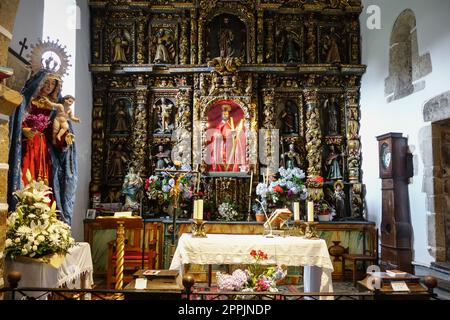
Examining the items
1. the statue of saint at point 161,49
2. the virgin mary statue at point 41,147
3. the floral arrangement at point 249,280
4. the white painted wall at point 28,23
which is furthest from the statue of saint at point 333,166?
the white painted wall at point 28,23

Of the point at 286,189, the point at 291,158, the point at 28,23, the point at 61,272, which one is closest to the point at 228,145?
the point at 291,158

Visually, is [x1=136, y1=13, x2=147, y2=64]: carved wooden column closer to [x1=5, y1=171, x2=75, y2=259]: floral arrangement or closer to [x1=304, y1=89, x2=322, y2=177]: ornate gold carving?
[x1=304, y1=89, x2=322, y2=177]: ornate gold carving

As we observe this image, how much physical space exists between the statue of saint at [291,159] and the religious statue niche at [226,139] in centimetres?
87

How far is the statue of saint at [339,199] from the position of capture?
8672 mm

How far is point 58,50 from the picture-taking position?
5301 mm

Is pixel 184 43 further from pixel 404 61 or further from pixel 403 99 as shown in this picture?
pixel 403 99

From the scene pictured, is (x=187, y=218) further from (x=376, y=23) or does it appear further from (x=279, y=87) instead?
(x=376, y=23)

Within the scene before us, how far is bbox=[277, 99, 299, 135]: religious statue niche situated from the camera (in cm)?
917

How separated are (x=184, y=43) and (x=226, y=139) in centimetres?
241

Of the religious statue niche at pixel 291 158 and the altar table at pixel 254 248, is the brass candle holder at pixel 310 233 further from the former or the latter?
the religious statue niche at pixel 291 158

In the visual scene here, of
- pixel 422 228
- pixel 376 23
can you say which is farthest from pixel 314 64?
pixel 422 228

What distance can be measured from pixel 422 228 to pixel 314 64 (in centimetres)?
426

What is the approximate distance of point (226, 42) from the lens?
920 centimetres

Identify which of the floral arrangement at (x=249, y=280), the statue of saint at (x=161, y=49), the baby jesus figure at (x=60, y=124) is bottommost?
the floral arrangement at (x=249, y=280)
